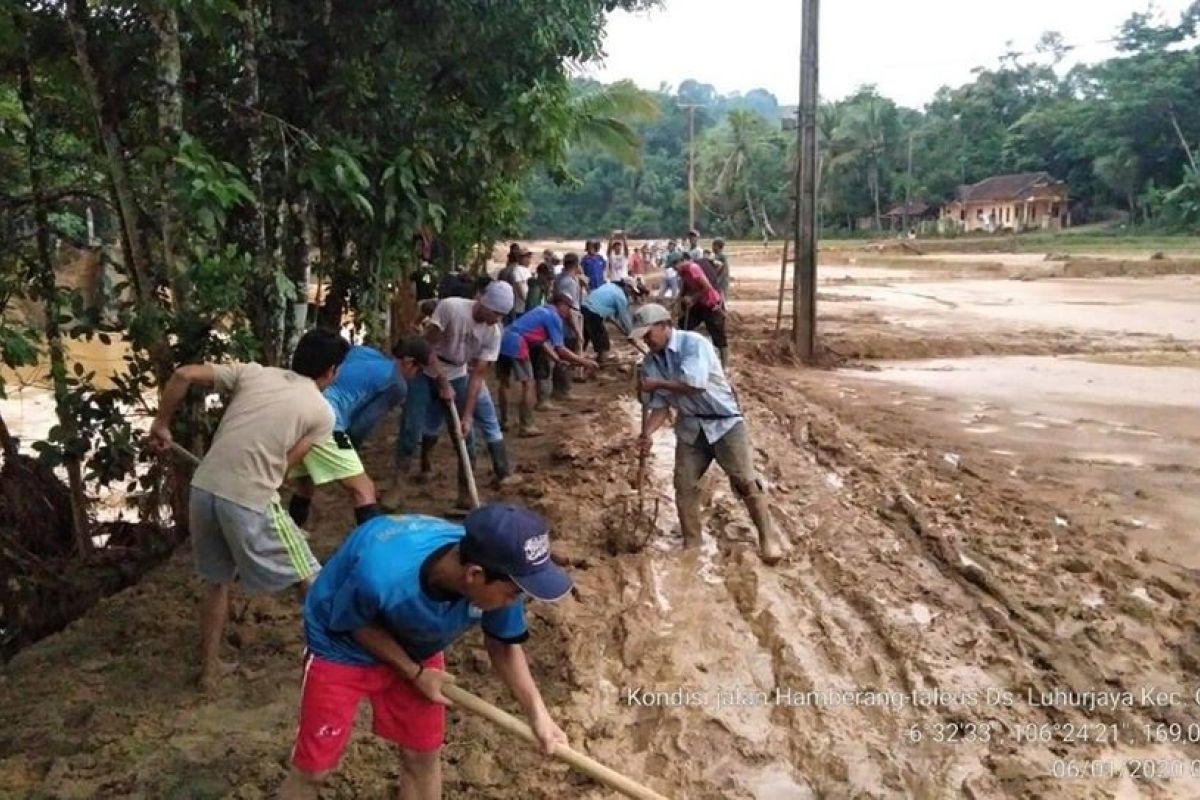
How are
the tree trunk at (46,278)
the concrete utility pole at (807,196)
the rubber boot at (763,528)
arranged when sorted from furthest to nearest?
the concrete utility pole at (807,196), the rubber boot at (763,528), the tree trunk at (46,278)

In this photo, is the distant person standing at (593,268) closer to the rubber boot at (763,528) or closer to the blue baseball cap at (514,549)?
the rubber boot at (763,528)

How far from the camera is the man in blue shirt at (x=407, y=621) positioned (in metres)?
2.43

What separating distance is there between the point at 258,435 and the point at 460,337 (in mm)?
3208

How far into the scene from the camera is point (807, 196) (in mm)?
13867

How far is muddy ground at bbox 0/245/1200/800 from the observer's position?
158 inches

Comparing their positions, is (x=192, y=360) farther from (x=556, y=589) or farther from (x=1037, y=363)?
(x=1037, y=363)

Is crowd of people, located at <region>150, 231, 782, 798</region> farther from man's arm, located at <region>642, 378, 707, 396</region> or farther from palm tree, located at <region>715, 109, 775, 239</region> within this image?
palm tree, located at <region>715, 109, 775, 239</region>

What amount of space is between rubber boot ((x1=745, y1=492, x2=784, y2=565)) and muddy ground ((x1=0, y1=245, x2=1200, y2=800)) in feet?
0.38

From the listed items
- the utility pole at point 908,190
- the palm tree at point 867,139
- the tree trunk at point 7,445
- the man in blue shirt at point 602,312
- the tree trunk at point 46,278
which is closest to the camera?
the tree trunk at point 46,278

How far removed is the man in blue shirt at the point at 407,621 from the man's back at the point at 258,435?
3.63 ft

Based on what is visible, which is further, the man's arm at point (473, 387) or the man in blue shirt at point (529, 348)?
the man in blue shirt at point (529, 348)

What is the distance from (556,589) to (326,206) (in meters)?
5.77

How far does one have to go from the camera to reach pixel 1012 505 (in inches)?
280

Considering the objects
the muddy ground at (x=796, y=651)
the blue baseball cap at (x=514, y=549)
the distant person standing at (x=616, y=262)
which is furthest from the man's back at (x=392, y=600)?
the distant person standing at (x=616, y=262)
